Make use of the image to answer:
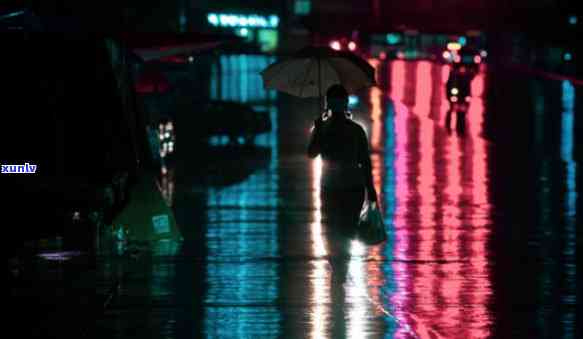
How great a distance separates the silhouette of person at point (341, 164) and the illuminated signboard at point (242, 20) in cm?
6822

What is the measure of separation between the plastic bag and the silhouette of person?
7 cm

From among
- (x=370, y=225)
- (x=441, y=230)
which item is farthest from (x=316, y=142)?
(x=441, y=230)

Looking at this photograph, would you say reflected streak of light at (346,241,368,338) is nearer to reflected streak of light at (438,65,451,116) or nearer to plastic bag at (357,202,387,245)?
plastic bag at (357,202,387,245)

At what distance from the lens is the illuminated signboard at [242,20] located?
79.9 meters

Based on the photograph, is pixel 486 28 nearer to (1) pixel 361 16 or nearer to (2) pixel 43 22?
(1) pixel 361 16

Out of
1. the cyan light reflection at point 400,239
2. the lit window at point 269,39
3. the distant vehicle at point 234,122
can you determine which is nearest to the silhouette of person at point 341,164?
the cyan light reflection at point 400,239

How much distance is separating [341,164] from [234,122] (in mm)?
17207

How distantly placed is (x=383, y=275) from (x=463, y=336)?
2.72 meters

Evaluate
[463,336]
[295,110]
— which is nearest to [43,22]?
[463,336]

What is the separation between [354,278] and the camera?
37.7 ft

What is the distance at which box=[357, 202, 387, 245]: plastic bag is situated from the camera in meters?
11.0

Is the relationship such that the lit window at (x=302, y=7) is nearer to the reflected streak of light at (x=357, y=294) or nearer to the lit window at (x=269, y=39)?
the lit window at (x=269, y=39)

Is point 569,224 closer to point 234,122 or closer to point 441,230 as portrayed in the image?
point 441,230

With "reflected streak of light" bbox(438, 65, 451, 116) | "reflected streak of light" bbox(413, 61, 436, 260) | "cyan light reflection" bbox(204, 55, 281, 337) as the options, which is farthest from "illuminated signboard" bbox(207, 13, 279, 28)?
"cyan light reflection" bbox(204, 55, 281, 337)
